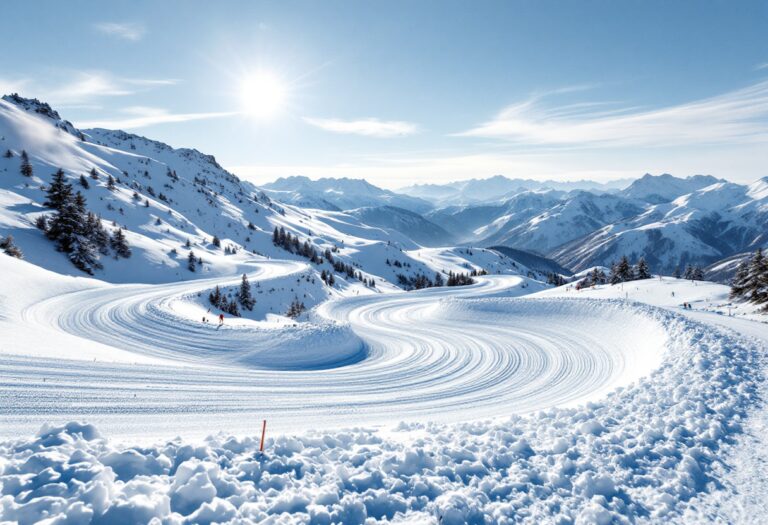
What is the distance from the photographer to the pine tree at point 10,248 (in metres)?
29.4

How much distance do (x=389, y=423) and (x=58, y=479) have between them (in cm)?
693

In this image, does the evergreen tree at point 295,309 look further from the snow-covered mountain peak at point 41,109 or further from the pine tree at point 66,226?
the snow-covered mountain peak at point 41,109

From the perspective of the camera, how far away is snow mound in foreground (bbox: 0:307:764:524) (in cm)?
522

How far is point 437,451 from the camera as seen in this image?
7543mm

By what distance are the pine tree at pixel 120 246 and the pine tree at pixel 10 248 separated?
9.54 meters

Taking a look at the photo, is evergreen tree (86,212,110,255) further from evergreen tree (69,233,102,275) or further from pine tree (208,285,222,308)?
pine tree (208,285,222,308)

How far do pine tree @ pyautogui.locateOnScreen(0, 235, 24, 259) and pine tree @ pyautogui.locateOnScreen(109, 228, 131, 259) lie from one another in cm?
954

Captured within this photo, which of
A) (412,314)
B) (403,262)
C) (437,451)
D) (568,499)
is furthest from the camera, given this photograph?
(403,262)

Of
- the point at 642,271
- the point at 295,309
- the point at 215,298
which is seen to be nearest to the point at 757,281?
the point at 642,271

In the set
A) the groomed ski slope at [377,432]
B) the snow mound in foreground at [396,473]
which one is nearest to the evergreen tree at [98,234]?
the groomed ski slope at [377,432]

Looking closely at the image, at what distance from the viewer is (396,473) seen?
6.79 metres

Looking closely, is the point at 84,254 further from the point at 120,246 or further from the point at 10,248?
the point at 10,248

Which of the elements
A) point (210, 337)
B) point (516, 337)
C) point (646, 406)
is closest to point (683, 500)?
point (646, 406)

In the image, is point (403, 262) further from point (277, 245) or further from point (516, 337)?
point (516, 337)
